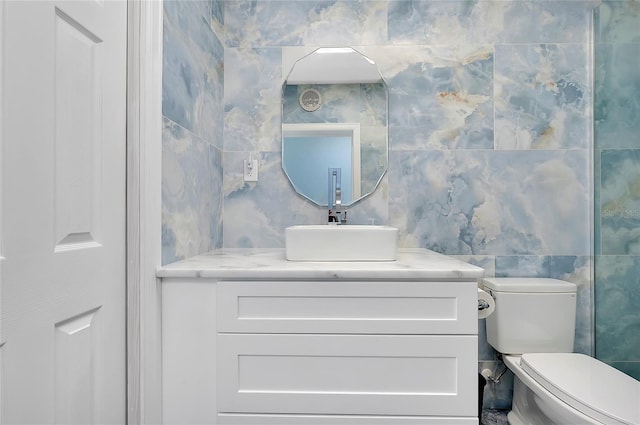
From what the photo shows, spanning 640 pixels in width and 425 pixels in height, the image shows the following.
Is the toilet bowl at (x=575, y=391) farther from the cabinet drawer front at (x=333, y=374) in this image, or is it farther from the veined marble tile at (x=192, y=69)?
the veined marble tile at (x=192, y=69)

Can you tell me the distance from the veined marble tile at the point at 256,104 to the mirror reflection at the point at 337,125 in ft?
0.26

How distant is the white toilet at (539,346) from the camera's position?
1.38 metres

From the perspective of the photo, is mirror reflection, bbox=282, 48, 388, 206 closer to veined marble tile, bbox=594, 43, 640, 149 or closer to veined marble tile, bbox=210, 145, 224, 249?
veined marble tile, bbox=210, 145, 224, 249

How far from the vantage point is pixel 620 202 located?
5.63 feet

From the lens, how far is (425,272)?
121 centimetres

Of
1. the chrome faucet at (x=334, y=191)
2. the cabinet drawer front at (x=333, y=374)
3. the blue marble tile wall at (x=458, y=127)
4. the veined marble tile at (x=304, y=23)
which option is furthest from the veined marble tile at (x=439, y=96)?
the cabinet drawer front at (x=333, y=374)

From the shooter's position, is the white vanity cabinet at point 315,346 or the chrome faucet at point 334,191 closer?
the white vanity cabinet at point 315,346

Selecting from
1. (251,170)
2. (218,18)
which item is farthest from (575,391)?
(218,18)

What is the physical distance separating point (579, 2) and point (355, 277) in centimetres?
175

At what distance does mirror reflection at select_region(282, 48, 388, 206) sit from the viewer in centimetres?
191

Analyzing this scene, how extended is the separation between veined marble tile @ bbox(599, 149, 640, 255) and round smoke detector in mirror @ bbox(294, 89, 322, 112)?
4.30 feet

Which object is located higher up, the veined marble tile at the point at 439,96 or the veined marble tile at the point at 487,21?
the veined marble tile at the point at 487,21

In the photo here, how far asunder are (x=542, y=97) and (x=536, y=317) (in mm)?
1008

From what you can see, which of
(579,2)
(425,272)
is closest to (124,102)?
(425,272)
